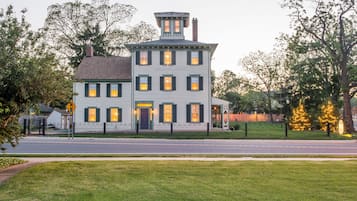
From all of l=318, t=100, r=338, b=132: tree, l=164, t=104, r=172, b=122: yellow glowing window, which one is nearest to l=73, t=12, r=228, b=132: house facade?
l=164, t=104, r=172, b=122: yellow glowing window

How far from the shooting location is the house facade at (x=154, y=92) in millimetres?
32031

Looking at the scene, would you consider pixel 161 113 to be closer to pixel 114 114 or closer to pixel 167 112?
pixel 167 112

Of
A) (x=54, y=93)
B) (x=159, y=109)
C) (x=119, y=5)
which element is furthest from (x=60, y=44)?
(x=54, y=93)

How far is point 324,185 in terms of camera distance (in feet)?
24.6

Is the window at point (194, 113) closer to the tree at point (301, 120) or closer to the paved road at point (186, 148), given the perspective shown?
the tree at point (301, 120)

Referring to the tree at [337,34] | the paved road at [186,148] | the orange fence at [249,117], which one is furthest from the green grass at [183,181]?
the orange fence at [249,117]

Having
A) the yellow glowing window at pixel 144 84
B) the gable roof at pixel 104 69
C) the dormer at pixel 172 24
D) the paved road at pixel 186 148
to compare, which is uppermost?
the dormer at pixel 172 24

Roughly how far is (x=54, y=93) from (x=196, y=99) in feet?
73.6

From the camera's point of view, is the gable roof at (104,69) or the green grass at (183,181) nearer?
the green grass at (183,181)

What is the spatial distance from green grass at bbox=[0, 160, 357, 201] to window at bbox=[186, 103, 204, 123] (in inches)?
843

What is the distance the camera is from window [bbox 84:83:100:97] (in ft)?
107

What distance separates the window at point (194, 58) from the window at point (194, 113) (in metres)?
3.97

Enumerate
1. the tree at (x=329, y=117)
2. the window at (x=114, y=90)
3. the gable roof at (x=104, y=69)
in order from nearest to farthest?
the tree at (x=329, y=117) → the window at (x=114, y=90) → the gable roof at (x=104, y=69)

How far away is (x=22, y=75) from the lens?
9.30 metres
